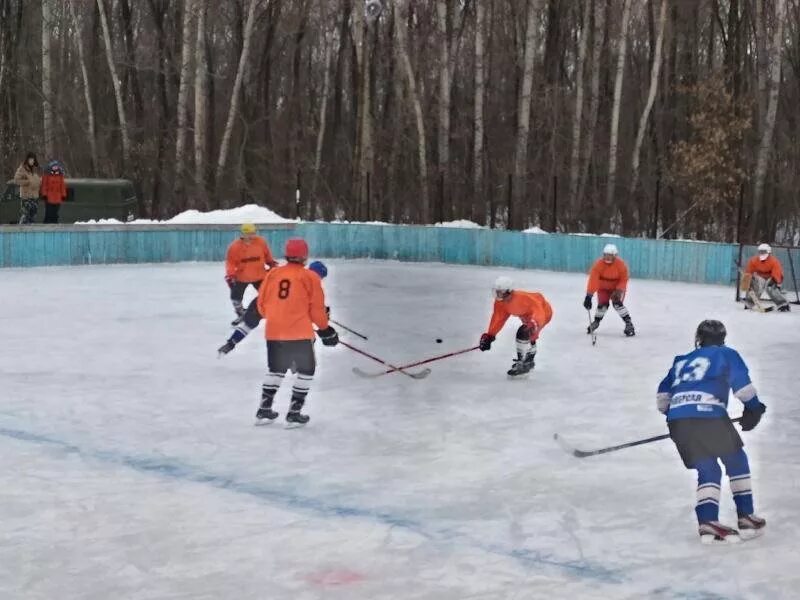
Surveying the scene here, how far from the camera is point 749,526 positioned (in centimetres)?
574

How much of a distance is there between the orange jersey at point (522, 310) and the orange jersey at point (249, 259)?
12.1 ft

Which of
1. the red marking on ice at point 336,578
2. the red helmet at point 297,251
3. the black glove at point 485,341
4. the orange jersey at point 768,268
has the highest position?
the red helmet at point 297,251

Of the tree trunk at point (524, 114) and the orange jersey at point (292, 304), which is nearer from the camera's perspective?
the orange jersey at point (292, 304)

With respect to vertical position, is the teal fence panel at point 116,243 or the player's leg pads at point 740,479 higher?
the teal fence panel at point 116,243

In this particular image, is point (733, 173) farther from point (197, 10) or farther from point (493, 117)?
point (197, 10)

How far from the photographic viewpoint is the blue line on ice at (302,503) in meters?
5.32

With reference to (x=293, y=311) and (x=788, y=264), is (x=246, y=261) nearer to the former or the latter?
(x=293, y=311)

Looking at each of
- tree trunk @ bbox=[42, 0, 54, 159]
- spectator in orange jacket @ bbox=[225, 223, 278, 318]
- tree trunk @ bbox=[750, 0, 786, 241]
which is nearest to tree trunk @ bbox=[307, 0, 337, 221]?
tree trunk @ bbox=[42, 0, 54, 159]

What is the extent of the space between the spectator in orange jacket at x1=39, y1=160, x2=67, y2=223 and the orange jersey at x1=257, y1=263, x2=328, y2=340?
583 inches

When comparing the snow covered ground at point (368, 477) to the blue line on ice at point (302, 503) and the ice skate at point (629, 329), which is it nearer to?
the blue line on ice at point (302, 503)

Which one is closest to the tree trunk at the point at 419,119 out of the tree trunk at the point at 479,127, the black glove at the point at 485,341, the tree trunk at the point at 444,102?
the tree trunk at the point at 444,102

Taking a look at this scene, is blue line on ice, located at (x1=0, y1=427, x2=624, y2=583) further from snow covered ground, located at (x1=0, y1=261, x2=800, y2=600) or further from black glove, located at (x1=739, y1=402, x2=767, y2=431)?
black glove, located at (x1=739, y1=402, x2=767, y2=431)

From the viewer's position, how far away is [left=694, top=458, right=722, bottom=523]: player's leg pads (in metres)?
5.61

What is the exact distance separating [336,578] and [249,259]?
8.23m
